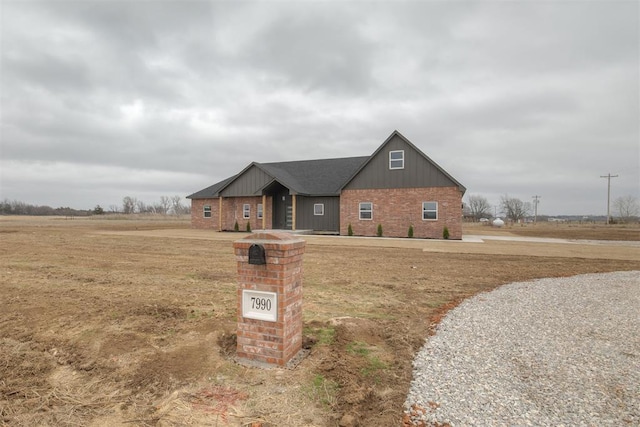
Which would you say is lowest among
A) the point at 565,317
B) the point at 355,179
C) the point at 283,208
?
the point at 565,317

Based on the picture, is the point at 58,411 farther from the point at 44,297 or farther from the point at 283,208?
the point at 283,208

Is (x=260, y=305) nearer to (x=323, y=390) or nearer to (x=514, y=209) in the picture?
(x=323, y=390)

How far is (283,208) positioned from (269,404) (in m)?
23.8

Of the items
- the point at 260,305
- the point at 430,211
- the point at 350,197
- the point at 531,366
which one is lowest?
the point at 531,366

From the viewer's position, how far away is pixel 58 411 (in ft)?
9.36

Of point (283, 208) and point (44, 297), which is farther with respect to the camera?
point (283, 208)

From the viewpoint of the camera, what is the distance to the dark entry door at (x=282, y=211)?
26281mm

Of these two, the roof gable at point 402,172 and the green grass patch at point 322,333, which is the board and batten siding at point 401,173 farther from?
the green grass patch at point 322,333

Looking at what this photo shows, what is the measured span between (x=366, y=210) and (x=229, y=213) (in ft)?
38.9

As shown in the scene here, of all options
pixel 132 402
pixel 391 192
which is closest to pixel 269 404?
pixel 132 402

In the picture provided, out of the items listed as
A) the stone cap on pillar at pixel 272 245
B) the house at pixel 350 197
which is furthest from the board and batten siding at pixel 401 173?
the stone cap on pillar at pixel 272 245

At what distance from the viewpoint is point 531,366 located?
3688mm

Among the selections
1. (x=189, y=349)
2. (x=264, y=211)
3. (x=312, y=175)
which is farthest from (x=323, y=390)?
(x=312, y=175)

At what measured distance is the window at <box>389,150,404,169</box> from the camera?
21.7 metres
